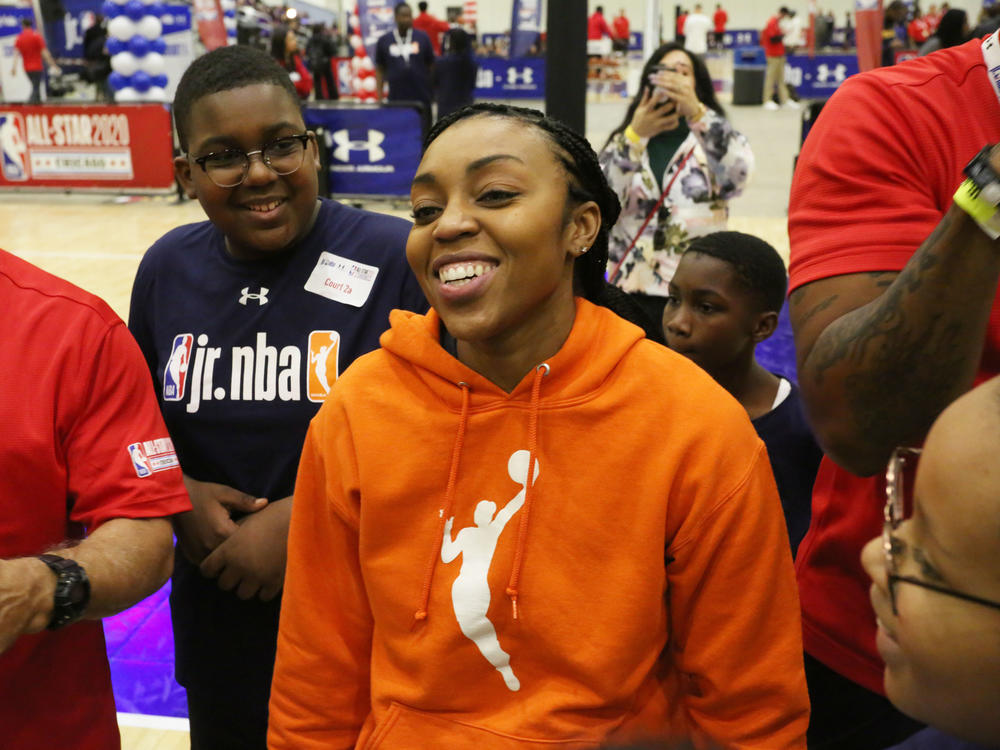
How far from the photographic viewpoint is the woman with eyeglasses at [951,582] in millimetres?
760

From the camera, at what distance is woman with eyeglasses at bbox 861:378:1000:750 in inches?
29.9

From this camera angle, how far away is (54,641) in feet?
4.91

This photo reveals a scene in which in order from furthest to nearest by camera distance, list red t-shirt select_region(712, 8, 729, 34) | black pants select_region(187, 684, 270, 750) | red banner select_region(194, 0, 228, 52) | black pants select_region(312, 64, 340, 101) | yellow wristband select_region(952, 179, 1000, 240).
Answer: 1. red t-shirt select_region(712, 8, 729, 34)
2. black pants select_region(312, 64, 340, 101)
3. red banner select_region(194, 0, 228, 52)
4. black pants select_region(187, 684, 270, 750)
5. yellow wristband select_region(952, 179, 1000, 240)

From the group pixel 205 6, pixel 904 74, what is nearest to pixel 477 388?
pixel 904 74

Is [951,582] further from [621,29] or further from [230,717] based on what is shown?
[621,29]

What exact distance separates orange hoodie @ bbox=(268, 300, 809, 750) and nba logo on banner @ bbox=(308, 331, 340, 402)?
1.28 feet

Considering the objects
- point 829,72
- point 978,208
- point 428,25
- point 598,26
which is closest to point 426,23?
point 428,25

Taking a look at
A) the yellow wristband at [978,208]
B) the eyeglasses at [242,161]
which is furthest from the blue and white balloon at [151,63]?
the yellow wristband at [978,208]

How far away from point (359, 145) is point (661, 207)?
6.52 m

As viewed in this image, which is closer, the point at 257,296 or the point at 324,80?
the point at 257,296

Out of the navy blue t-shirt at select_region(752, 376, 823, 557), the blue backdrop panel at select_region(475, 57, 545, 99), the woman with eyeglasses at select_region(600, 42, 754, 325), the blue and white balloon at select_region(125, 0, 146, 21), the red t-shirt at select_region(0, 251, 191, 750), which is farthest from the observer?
the blue backdrop panel at select_region(475, 57, 545, 99)

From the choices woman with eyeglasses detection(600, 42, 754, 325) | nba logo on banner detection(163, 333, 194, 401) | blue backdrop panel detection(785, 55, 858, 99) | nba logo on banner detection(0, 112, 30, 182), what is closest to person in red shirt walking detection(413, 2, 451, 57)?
nba logo on banner detection(0, 112, 30, 182)

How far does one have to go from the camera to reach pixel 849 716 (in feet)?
4.83

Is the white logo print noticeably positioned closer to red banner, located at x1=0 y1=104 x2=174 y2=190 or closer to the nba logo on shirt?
the nba logo on shirt
